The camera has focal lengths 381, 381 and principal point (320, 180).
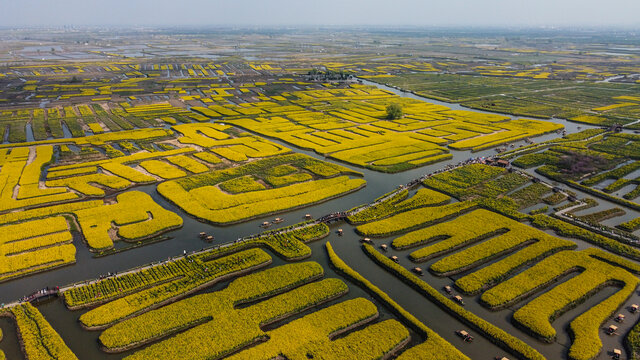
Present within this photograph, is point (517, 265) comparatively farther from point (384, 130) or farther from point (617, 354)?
point (384, 130)

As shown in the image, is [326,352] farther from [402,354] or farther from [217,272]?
[217,272]

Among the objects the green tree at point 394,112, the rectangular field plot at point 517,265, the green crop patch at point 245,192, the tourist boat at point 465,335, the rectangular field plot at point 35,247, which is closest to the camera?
the tourist boat at point 465,335

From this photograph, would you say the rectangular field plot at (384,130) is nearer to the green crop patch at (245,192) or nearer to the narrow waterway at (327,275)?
the green crop patch at (245,192)

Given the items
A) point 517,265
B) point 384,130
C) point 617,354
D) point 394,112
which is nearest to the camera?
point 617,354

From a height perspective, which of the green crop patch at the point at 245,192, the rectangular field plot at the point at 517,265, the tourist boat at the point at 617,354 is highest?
the green crop patch at the point at 245,192

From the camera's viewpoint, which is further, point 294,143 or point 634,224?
point 294,143

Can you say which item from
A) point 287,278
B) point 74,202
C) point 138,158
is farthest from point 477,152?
point 74,202

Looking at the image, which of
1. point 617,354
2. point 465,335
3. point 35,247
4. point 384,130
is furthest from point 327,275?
point 384,130

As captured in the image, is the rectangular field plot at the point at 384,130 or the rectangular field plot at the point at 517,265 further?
the rectangular field plot at the point at 384,130

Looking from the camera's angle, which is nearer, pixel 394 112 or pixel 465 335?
pixel 465 335

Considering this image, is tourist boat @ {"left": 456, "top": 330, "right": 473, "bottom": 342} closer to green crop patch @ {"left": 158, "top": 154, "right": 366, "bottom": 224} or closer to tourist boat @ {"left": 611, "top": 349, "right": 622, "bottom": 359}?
tourist boat @ {"left": 611, "top": 349, "right": 622, "bottom": 359}

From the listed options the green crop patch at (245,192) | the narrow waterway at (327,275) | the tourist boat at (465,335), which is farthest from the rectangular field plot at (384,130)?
the tourist boat at (465,335)
